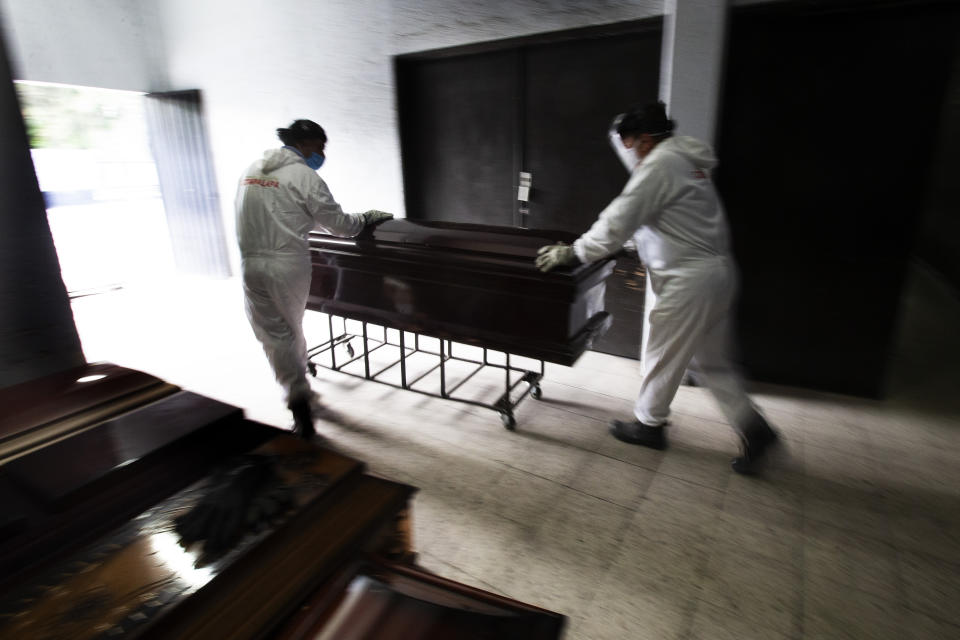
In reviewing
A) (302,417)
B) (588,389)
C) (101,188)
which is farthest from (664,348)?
(101,188)

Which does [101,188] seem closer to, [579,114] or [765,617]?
[579,114]

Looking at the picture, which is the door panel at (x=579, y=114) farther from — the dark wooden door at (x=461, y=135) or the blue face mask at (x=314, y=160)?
the blue face mask at (x=314, y=160)

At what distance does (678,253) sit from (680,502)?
3.38 feet

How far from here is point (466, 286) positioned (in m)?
2.29

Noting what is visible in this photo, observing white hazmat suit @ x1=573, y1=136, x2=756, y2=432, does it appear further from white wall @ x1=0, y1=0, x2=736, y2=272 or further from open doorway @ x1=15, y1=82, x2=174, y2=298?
open doorway @ x1=15, y1=82, x2=174, y2=298

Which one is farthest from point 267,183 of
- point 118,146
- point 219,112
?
point 118,146

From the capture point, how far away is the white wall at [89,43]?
456 cm

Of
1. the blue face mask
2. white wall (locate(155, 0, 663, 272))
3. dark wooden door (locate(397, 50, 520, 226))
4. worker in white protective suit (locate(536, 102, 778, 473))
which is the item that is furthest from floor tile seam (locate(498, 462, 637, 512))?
white wall (locate(155, 0, 663, 272))

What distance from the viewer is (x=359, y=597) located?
89 cm

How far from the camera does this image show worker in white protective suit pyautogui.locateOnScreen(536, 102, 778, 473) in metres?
2.09

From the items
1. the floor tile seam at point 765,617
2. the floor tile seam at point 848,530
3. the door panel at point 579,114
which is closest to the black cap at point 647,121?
the door panel at point 579,114

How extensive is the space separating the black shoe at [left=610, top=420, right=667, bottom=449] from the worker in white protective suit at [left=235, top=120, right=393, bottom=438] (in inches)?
61.2

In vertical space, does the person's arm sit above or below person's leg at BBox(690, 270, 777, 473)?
above

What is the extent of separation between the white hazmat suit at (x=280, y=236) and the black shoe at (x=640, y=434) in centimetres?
160
